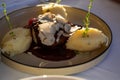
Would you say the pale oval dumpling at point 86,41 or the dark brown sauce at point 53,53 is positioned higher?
the pale oval dumpling at point 86,41

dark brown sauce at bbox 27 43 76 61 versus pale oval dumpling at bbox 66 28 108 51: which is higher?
pale oval dumpling at bbox 66 28 108 51

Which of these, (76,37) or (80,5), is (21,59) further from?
(80,5)

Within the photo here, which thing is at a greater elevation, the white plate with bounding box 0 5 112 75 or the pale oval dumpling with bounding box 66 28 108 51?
the pale oval dumpling with bounding box 66 28 108 51
